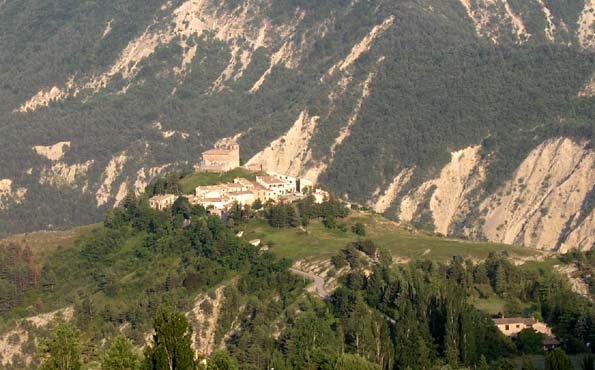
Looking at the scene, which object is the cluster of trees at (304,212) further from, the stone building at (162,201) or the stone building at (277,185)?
the stone building at (162,201)

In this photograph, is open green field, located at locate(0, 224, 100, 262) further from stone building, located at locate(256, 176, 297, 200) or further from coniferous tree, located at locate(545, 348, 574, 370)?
coniferous tree, located at locate(545, 348, 574, 370)

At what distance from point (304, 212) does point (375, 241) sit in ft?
26.1

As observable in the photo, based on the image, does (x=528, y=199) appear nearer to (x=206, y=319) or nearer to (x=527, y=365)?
(x=206, y=319)

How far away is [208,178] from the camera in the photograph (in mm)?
140375

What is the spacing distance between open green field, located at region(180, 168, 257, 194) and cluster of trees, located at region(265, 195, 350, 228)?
8.83 meters

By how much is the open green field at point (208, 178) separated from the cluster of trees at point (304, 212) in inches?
348

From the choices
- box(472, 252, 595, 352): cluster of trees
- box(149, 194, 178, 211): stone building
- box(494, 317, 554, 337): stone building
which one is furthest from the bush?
box(494, 317, 554, 337): stone building

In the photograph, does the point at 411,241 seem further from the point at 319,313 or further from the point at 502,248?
the point at 319,313

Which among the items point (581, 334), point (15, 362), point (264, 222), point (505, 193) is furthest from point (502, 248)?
point (505, 193)

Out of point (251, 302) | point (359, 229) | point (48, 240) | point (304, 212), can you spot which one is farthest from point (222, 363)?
point (48, 240)

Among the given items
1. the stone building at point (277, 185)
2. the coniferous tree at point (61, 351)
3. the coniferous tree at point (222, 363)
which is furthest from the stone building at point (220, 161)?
the coniferous tree at point (61, 351)

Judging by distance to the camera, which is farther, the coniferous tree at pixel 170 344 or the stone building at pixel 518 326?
the stone building at pixel 518 326

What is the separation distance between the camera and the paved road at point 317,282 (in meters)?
110

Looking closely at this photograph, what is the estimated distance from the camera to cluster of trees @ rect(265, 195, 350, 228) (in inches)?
5000
